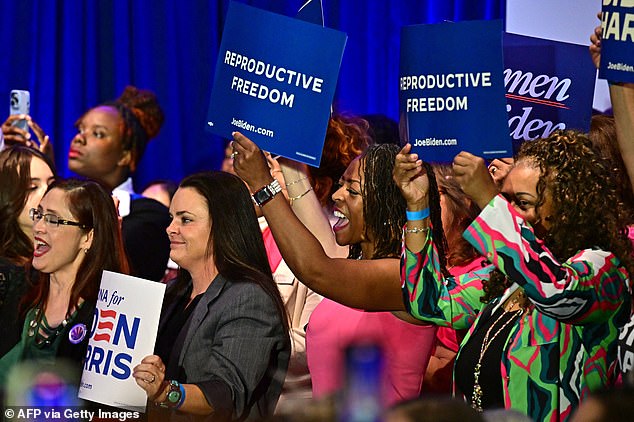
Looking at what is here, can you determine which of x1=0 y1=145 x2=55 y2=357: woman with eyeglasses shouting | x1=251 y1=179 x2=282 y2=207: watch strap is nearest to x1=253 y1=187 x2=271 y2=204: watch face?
x1=251 y1=179 x2=282 y2=207: watch strap

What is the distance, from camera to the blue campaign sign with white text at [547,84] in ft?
10.4

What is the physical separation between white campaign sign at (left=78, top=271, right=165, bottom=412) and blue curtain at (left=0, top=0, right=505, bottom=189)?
3523 mm

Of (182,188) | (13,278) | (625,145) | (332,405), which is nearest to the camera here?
(332,405)

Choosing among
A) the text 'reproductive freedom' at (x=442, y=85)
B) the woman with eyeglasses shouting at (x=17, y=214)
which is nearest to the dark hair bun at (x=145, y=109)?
the woman with eyeglasses shouting at (x=17, y=214)

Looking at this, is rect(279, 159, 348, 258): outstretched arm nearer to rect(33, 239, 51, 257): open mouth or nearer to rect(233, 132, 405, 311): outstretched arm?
rect(233, 132, 405, 311): outstretched arm

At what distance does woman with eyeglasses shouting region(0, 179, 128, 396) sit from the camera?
11.3 ft

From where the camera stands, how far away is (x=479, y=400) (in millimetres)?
2617

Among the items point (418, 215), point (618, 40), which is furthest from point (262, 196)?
point (618, 40)

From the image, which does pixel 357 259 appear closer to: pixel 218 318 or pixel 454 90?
pixel 218 318

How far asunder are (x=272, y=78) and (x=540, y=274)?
41.1 inches

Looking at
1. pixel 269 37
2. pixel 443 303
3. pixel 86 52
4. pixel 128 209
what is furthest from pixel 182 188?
pixel 86 52

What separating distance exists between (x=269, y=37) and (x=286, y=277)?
3.44 ft

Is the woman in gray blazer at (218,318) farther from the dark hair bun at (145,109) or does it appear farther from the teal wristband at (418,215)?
the dark hair bun at (145,109)

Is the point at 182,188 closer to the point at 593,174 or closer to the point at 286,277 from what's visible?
the point at 286,277
